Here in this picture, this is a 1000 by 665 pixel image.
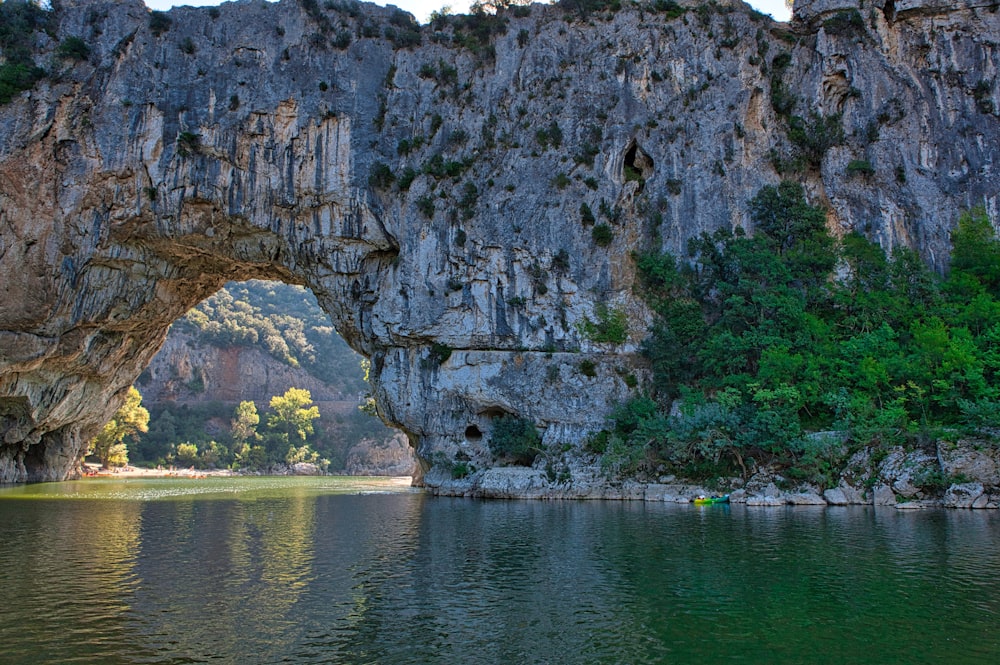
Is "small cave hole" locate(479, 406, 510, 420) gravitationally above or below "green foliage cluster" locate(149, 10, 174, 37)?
below

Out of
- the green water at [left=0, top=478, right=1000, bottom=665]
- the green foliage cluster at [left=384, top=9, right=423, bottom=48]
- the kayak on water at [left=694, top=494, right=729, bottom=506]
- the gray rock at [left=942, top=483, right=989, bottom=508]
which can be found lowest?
the kayak on water at [left=694, top=494, right=729, bottom=506]

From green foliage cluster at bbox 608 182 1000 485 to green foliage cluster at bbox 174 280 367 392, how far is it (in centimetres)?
6652

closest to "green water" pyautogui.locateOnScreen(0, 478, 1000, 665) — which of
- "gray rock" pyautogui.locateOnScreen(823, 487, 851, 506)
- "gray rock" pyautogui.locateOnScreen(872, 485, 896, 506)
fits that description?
"gray rock" pyautogui.locateOnScreen(872, 485, 896, 506)

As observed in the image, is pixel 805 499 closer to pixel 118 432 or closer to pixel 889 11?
pixel 889 11

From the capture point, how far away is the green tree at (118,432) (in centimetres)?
6931

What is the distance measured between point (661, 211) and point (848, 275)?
10.1 metres

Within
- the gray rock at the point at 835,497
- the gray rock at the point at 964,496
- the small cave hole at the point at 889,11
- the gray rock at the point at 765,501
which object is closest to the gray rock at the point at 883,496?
the gray rock at the point at 835,497

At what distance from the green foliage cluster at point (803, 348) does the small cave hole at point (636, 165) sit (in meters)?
5.16

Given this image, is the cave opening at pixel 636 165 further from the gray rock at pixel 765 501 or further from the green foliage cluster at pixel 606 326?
the gray rock at pixel 765 501

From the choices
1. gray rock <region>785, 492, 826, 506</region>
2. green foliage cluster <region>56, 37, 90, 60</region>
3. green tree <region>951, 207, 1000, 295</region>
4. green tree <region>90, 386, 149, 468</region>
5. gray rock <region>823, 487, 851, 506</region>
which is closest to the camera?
gray rock <region>823, 487, 851, 506</region>

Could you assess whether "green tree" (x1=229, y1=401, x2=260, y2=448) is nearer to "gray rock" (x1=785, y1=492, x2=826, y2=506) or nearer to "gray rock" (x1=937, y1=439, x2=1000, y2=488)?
"gray rock" (x1=785, y1=492, x2=826, y2=506)

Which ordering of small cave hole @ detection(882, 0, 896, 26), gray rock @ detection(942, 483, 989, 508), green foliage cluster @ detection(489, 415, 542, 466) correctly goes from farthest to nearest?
small cave hole @ detection(882, 0, 896, 26) → green foliage cluster @ detection(489, 415, 542, 466) → gray rock @ detection(942, 483, 989, 508)

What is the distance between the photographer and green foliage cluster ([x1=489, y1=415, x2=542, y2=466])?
3581 cm

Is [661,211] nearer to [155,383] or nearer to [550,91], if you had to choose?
[550,91]
